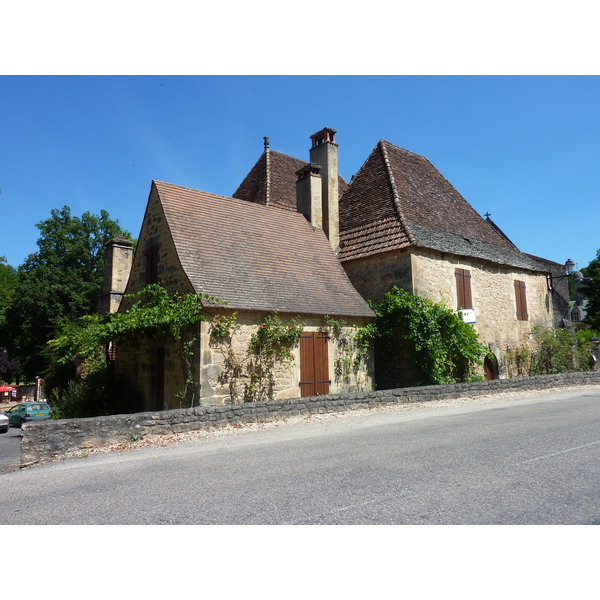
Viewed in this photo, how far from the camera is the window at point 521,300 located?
1919 cm

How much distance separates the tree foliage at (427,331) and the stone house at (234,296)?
0.72 m

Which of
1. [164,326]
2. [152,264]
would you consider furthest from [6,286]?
[164,326]

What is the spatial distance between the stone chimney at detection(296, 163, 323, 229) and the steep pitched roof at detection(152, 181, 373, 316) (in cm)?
88

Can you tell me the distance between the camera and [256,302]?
12.1 m

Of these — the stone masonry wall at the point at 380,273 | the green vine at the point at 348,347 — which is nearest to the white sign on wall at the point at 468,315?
the stone masonry wall at the point at 380,273

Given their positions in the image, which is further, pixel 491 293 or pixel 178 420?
pixel 491 293

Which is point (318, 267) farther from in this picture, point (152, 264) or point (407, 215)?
point (152, 264)

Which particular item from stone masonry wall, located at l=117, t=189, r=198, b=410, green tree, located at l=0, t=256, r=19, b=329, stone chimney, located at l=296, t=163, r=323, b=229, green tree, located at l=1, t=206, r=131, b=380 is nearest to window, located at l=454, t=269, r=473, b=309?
stone chimney, located at l=296, t=163, r=323, b=229

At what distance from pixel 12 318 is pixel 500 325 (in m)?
36.5

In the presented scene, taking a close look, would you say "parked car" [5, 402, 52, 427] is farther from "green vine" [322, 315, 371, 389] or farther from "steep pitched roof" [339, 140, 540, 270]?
"steep pitched roof" [339, 140, 540, 270]

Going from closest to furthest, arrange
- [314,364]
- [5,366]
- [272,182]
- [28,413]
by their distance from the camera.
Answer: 1. [314,364]
2. [272,182]
3. [28,413]
4. [5,366]

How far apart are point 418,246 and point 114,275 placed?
41.2ft

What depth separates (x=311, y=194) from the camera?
17453 millimetres

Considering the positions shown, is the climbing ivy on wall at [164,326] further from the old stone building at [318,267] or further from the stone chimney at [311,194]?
the stone chimney at [311,194]
